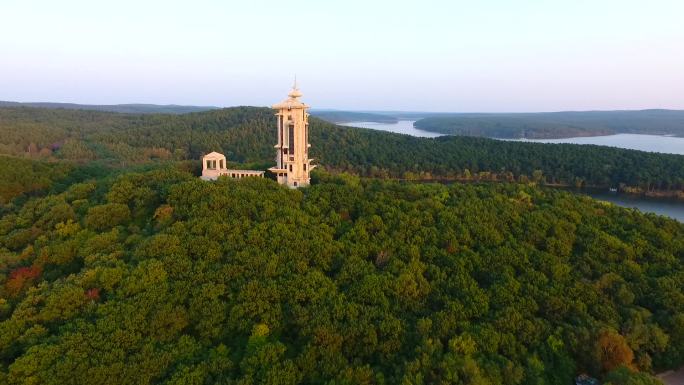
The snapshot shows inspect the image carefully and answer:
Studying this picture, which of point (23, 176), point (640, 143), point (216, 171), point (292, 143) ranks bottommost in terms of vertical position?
point (640, 143)

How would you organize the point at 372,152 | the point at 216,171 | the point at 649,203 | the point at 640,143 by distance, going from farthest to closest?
the point at 640,143 → the point at 372,152 → the point at 649,203 → the point at 216,171

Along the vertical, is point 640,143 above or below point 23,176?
below

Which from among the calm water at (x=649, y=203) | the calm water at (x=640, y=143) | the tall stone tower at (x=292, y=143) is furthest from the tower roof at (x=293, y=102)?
the calm water at (x=640, y=143)

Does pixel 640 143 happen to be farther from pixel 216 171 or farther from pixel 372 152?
pixel 216 171

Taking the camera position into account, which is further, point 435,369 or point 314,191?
point 314,191

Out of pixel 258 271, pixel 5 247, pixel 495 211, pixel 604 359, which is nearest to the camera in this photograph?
pixel 604 359

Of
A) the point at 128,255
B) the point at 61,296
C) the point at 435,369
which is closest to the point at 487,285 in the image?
the point at 435,369

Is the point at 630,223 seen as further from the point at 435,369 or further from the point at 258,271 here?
the point at 258,271

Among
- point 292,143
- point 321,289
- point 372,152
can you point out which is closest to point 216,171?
point 292,143
